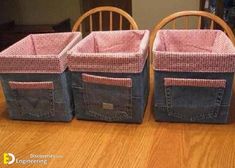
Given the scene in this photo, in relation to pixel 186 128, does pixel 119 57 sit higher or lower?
higher

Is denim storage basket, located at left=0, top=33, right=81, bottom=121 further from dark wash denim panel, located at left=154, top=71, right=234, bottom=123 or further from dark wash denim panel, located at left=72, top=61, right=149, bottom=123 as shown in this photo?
dark wash denim panel, located at left=154, top=71, right=234, bottom=123

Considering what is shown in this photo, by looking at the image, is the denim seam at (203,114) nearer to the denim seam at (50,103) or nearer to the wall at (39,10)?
the denim seam at (50,103)

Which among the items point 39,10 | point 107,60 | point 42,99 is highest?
point 107,60

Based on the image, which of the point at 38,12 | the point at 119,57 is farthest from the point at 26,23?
the point at 119,57

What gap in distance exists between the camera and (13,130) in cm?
90

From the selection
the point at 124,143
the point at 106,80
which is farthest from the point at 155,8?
the point at 124,143

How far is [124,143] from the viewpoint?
79cm

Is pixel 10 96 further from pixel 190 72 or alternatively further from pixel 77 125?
pixel 190 72

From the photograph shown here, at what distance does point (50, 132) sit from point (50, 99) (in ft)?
0.35

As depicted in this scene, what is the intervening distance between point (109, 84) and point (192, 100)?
26 cm

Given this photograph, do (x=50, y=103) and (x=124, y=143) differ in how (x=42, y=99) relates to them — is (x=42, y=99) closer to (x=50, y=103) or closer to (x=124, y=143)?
(x=50, y=103)

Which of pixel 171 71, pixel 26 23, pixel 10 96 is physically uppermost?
pixel 171 71

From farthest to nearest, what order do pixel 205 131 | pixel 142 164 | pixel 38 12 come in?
1. pixel 38 12
2. pixel 205 131
3. pixel 142 164

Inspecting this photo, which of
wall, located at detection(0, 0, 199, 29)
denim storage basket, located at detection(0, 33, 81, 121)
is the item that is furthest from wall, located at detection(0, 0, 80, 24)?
denim storage basket, located at detection(0, 33, 81, 121)
